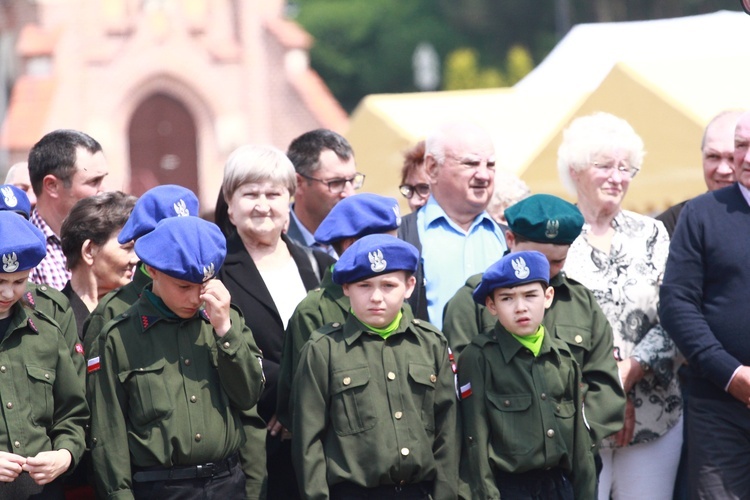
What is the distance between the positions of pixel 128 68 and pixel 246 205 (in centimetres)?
2781

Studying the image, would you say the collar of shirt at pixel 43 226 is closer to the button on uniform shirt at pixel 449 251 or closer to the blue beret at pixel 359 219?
the blue beret at pixel 359 219

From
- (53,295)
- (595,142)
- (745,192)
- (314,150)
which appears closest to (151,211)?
(53,295)

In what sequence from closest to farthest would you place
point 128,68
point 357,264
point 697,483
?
point 357,264 < point 697,483 < point 128,68

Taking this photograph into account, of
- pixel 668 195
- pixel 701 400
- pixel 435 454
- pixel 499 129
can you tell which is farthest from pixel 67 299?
pixel 499 129

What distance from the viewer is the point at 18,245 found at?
4.41m

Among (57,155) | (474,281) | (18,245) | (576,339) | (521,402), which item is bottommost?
(521,402)

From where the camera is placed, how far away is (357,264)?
4727mm

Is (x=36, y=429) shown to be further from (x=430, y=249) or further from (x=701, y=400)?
(x=701, y=400)

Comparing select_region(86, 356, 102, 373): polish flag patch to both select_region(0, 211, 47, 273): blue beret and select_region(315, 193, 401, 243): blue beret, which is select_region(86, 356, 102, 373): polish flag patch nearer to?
select_region(0, 211, 47, 273): blue beret

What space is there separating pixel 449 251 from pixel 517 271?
1014mm

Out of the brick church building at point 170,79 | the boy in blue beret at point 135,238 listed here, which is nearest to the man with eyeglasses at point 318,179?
the boy in blue beret at point 135,238

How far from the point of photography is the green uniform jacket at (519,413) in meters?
4.81

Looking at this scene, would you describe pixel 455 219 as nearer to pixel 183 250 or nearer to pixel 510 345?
pixel 510 345

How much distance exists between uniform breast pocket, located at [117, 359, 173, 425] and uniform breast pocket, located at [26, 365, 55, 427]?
0.25 meters
